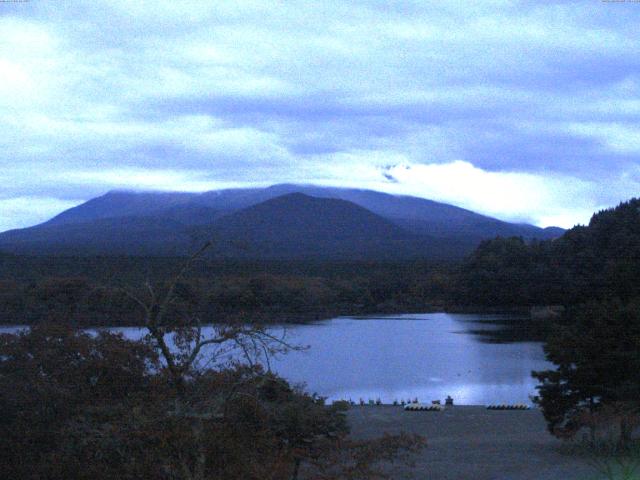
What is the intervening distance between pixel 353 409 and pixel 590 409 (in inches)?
305

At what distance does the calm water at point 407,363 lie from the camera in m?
26.9

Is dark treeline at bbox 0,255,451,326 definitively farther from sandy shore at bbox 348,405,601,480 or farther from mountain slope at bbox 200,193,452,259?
mountain slope at bbox 200,193,452,259

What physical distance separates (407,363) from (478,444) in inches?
714

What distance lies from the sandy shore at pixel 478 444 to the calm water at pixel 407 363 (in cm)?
352

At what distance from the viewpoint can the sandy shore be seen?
12.2 metres

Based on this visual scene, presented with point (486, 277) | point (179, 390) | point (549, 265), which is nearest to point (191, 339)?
point (179, 390)

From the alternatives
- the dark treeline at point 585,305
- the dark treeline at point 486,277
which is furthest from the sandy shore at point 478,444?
the dark treeline at point 486,277

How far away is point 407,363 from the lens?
3366 centimetres

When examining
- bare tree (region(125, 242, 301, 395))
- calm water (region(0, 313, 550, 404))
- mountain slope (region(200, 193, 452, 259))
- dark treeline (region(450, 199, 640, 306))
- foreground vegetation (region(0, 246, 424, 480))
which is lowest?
calm water (region(0, 313, 550, 404))

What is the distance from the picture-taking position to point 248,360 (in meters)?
6.79

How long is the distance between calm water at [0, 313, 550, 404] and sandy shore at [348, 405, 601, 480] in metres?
3.52

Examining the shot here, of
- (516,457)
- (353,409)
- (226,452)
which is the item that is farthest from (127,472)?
(353,409)

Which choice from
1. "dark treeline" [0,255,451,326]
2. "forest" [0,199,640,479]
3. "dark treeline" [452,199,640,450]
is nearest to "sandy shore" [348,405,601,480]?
"dark treeline" [452,199,640,450]

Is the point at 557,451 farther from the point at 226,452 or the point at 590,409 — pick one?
the point at 226,452
